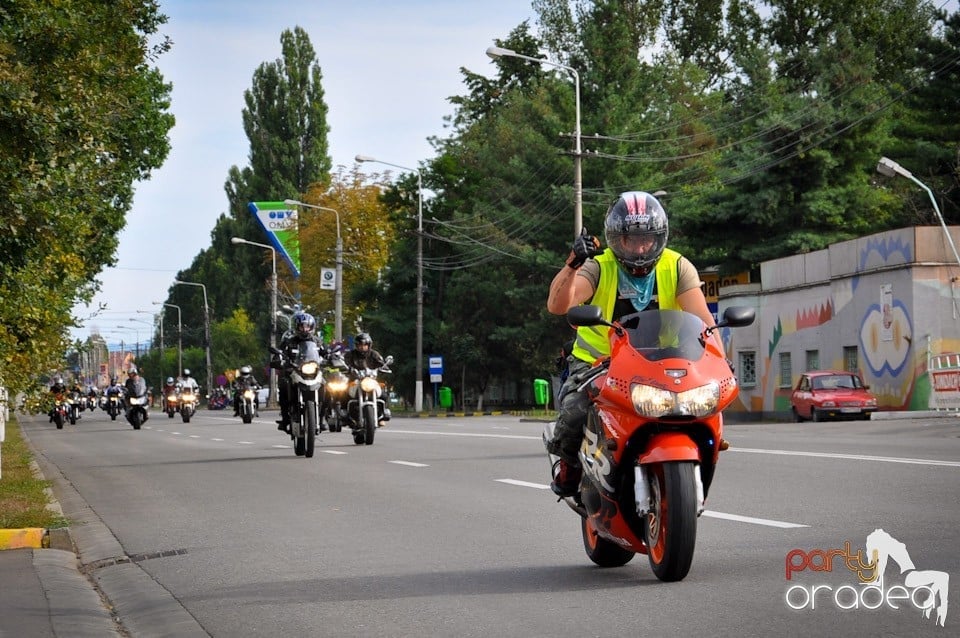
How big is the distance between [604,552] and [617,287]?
1466 millimetres

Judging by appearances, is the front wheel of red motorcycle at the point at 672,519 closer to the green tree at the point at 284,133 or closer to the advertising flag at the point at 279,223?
the advertising flag at the point at 279,223

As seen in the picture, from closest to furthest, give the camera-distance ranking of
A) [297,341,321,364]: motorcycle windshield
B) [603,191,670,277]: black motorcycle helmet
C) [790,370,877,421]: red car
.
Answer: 1. [603,191,670,277]: black motorcycle helmet
2. [297,341,321,364]: motorcycle windshield
3. [790,370,877,421]: red car

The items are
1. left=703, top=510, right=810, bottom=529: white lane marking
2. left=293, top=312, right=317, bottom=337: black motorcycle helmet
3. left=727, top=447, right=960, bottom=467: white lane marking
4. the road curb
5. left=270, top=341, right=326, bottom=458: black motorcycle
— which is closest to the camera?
left=703, top=510, right=810, bottom=529: white lane marking

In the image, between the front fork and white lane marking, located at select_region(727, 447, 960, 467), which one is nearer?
the front fork

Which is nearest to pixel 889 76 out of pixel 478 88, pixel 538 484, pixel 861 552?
pixel 478 88

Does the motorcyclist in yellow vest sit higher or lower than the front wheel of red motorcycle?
higher

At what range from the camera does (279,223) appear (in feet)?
233

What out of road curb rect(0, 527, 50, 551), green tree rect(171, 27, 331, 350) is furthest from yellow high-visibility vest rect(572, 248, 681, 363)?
green tree rect(171, 27, 331, 350)

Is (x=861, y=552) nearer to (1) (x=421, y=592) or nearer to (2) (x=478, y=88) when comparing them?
(1) (x=421, y=592)

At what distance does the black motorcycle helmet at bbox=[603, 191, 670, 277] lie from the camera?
24.3 feet

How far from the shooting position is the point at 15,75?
485 inches

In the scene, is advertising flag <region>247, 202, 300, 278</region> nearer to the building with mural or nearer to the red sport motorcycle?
the building with mural

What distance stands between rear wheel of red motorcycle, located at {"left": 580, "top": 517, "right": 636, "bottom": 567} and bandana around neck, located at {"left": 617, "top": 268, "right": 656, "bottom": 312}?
4.18 ft

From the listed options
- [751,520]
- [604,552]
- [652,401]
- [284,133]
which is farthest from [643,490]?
[284,133]
